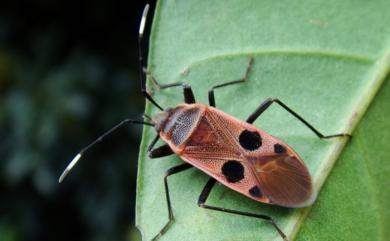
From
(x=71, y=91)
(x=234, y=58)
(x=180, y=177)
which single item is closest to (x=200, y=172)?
(x=180, y=177)

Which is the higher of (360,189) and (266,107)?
(266,107)

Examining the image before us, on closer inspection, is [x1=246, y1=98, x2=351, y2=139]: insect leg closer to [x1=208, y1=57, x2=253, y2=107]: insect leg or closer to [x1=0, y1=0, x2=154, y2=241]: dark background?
[x1=208, y1=57, x2=253, y2=107]: insect leg

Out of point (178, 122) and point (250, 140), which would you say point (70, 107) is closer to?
point (178, 122)

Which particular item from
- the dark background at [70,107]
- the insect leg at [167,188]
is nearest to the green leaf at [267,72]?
the insect leg at [167,188]

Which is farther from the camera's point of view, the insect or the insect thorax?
the insect thorax

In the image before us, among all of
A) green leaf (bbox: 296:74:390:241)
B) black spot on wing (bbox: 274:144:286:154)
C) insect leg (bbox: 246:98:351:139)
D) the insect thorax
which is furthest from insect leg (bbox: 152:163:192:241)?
green leaf (bbox: 296:74:390:241)

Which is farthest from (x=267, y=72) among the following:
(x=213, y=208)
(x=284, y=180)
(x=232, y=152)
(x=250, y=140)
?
(x=213, y=208)

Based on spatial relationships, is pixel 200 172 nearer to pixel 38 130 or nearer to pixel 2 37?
pixel 38 130
